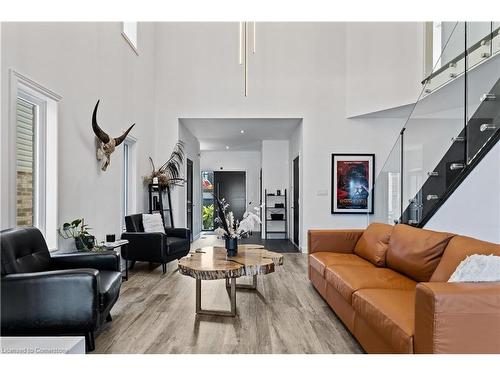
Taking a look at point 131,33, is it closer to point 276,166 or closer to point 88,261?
point 88,261

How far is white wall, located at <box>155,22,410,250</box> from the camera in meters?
6.47

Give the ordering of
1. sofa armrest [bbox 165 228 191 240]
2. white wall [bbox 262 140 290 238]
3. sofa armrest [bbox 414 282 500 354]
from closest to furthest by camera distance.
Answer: sofa armrest [bbox 414 282 500 354]
sofa armrest [bbox 165 228 191 240]
white wall [bbox 262 140 290 238]

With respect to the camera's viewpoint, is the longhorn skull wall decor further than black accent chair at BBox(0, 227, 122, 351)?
Yes

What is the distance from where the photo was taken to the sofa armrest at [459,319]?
5.08 ft

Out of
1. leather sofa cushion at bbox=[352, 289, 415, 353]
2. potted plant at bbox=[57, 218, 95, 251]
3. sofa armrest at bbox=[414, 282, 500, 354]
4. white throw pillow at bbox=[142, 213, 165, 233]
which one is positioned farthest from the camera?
white throw pillow at bbox=[142, 213, 165, 233]

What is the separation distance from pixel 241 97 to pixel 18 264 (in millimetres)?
4942

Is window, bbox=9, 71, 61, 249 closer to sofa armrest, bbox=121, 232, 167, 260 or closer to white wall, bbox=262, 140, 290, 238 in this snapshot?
sofa armrest, bbox=121, 232, 167, 260

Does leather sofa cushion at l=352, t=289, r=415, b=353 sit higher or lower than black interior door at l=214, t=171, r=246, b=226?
lower

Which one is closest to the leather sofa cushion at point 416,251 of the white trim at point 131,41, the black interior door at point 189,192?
the white trim at point 131,41

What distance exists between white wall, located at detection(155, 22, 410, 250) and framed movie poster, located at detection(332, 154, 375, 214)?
0.40 ft

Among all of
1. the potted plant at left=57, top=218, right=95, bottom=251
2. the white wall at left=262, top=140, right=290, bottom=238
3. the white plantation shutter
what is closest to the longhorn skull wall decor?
the white plantation shutter

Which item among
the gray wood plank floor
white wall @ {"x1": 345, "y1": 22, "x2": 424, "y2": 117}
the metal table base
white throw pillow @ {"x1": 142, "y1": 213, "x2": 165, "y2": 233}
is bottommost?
the gray wood plank floor

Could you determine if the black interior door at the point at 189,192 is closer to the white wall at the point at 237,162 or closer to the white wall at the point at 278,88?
the white wall at the point at 278,88
